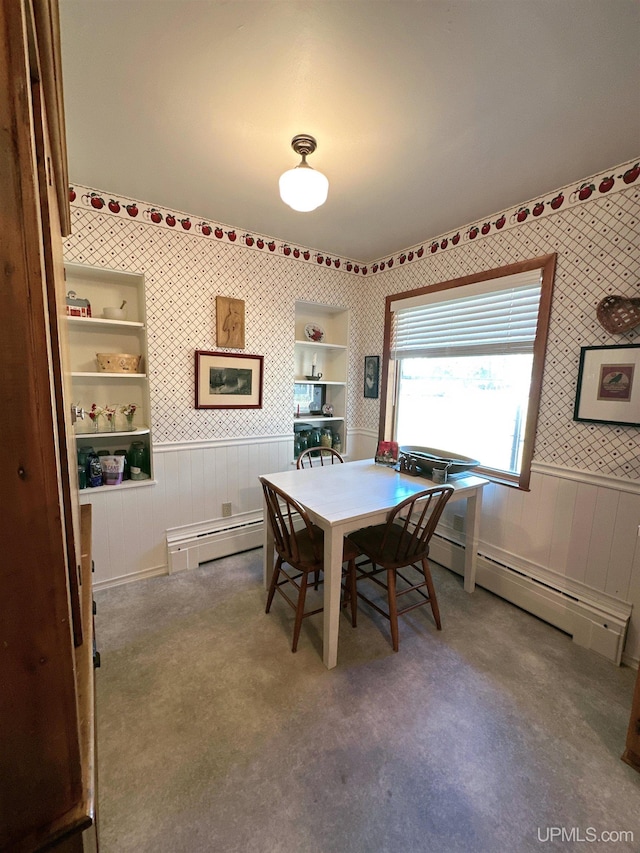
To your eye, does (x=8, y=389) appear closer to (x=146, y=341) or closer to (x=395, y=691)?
(x=395, y=691)

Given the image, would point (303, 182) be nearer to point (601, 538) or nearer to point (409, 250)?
point (409, 250)

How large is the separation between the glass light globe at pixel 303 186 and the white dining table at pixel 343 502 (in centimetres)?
145

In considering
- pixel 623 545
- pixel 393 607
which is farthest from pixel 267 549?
pixel 623 545

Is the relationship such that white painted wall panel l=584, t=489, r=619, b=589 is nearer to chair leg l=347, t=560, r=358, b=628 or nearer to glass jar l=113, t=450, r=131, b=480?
chair leg l=347, t=560, r=358, b=628

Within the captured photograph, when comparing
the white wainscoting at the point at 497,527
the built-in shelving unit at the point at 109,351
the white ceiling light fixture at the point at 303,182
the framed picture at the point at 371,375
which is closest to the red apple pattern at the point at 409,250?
the built-in shelving unit at the point at 109,351

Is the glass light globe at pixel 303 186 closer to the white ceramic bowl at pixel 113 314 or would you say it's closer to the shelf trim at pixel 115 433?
the white ceramic bowl at pixel 113 314

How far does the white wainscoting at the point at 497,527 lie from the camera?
1.91 meters

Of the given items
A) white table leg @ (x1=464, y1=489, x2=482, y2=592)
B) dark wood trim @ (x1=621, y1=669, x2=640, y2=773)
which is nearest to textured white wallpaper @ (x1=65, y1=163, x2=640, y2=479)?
white table leg @ (x1=464, y1=489, x2=482, y2=592)

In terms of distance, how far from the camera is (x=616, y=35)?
112 centimetres

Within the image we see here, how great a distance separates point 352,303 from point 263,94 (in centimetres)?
212

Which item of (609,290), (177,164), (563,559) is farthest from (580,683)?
(177,164)

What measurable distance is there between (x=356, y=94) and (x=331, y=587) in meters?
2.14

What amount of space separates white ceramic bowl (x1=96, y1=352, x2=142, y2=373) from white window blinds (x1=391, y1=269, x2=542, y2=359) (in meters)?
2.16

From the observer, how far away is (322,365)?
12.0ft
